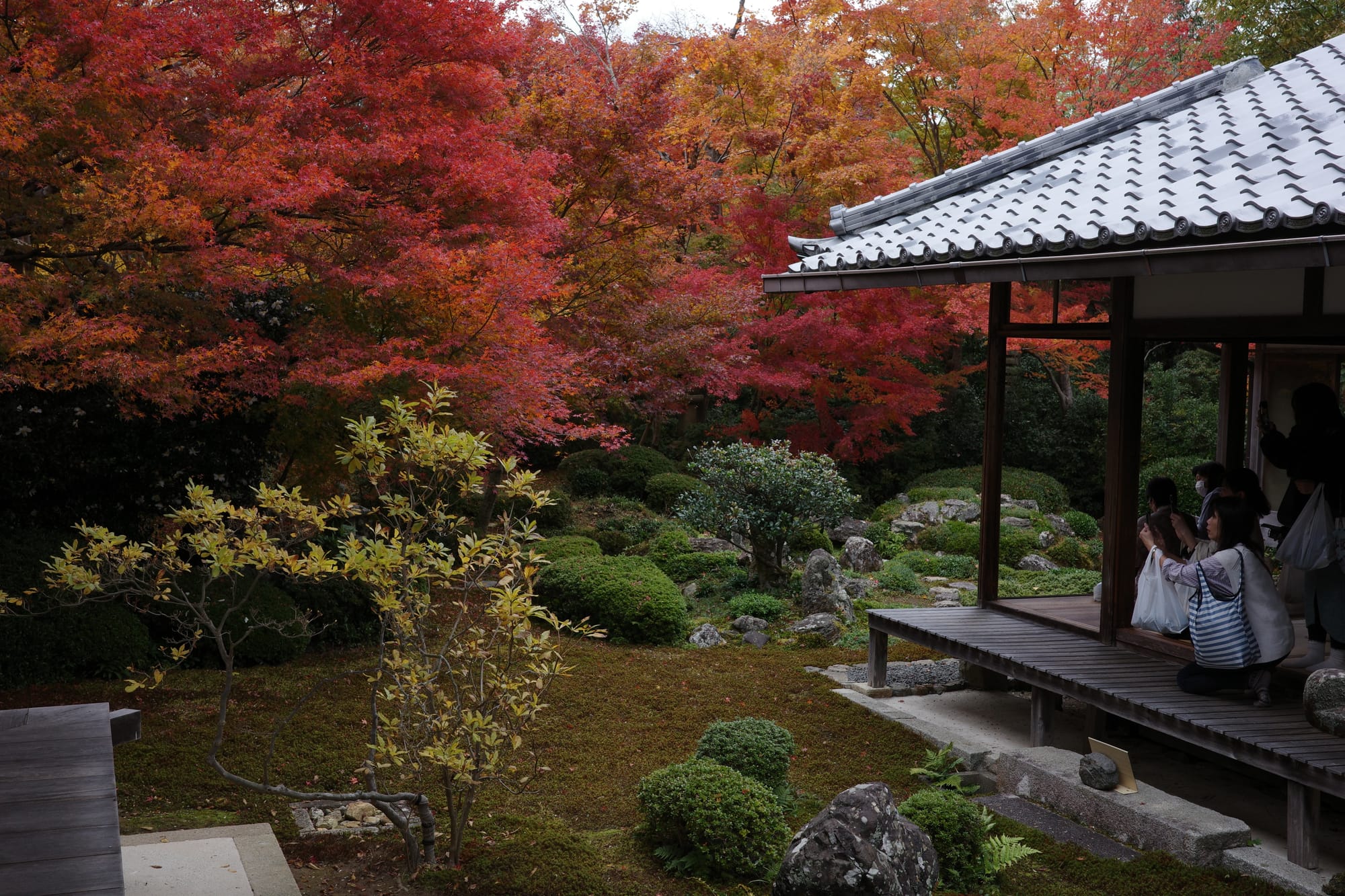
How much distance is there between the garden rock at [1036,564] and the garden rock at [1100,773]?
25.5 feet

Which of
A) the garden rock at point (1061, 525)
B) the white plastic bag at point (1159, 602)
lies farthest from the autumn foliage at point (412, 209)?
the white plastic bag at point (1159, 602)

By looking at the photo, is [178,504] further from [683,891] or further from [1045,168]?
[1045,168]

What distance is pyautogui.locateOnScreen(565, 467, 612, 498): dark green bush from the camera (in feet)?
54.7

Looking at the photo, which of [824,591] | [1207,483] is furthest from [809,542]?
[1207,483]

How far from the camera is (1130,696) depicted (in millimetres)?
5852

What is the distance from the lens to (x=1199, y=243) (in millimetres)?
5102

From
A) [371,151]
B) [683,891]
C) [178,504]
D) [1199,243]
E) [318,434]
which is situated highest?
[371,151]

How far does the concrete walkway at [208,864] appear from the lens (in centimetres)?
414

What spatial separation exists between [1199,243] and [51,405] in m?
7.82

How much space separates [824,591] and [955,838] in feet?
18.5

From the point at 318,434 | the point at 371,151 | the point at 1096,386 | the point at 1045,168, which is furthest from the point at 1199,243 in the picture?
the point at 1096,386

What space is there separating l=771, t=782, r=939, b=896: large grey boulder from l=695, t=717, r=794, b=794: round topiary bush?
1.26m

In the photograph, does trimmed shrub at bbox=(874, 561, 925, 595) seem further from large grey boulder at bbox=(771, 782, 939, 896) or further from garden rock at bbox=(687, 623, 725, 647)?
large grey boulder at bbox=(771, 782, 939, 896)

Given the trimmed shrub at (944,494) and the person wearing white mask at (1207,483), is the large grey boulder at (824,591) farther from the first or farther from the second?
the trimmed shrub at (944,494)
